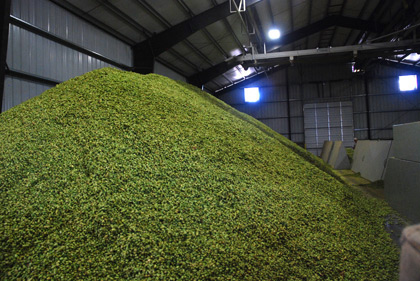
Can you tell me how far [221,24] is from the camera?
9.09 meters

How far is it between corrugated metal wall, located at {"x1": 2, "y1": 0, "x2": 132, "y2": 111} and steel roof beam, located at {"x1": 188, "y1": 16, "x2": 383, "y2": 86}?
554cm

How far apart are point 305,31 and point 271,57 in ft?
12.4

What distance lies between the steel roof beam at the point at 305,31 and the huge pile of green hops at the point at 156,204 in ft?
28.4

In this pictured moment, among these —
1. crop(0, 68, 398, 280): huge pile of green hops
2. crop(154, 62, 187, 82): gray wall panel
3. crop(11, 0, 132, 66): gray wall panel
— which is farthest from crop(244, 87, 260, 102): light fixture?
crop(0, 68, 398, 280): huge pile of green hops

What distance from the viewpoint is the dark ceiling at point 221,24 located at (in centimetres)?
723

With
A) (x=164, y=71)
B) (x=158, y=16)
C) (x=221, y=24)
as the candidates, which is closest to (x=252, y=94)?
(x=164, y=71)

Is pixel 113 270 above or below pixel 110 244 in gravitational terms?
below

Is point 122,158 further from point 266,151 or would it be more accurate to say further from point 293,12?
point 293,12

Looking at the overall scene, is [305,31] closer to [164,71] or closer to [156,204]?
[164,71]

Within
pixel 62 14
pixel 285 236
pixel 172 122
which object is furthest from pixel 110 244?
pixel 62 14

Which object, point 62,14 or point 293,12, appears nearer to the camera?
Result: point 62,14

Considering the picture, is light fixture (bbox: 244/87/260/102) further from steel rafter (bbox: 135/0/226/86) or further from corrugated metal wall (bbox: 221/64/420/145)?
steel rafter (bbox: 135/0/226/86)

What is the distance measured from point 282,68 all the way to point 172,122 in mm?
15161

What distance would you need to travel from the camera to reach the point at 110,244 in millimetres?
1518
